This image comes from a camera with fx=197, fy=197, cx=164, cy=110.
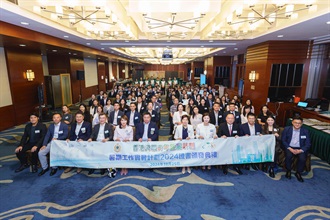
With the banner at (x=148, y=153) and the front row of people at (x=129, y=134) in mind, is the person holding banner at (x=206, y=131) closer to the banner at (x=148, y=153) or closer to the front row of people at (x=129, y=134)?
the front row of people at (x=129, y=134)

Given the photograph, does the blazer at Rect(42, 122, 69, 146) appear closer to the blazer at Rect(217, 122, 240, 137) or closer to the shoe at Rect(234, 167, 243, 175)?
the blazer at Rect(217, 122, 240, 137)

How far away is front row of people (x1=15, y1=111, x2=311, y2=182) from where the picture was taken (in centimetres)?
Answer: 474

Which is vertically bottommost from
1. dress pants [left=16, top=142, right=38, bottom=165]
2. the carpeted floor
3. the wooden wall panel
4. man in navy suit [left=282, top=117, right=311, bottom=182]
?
the carpeted floor

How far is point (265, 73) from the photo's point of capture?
344 inches

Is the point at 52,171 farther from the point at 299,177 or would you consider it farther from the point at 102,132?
the point at 299,177

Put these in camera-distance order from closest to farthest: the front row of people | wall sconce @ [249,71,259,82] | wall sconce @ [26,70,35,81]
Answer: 1. the front row of people
2. wall sconce @ [26,70,35,81]
3. wall sconce @ [249,71,259,82]

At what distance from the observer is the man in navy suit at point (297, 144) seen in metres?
4.60

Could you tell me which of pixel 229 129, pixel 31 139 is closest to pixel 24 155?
pixel 31 139

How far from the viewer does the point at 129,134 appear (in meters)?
5.02

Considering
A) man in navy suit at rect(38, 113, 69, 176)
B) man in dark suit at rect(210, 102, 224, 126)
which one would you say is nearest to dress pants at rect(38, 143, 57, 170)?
man in navy suit at rect(38, 113, 69, 176)

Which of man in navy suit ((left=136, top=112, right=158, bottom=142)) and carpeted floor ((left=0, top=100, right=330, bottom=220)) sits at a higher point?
man in navy suit ((left=136, top=112, right=158, bottom=142))

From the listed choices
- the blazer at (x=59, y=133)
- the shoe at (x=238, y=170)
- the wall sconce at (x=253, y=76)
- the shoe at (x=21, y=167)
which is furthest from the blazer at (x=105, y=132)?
the wall sconce at (x=253, y=76)

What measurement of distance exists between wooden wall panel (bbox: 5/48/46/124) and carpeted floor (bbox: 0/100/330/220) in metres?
4.88

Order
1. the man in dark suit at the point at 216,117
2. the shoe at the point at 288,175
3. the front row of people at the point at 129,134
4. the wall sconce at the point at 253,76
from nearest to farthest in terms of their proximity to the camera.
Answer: the shoe at the point at 288,175 < the front row of people at the point at 129,134 < the man in dark suit at the point at 216,117 < the wall sconce at the point at 253,76
